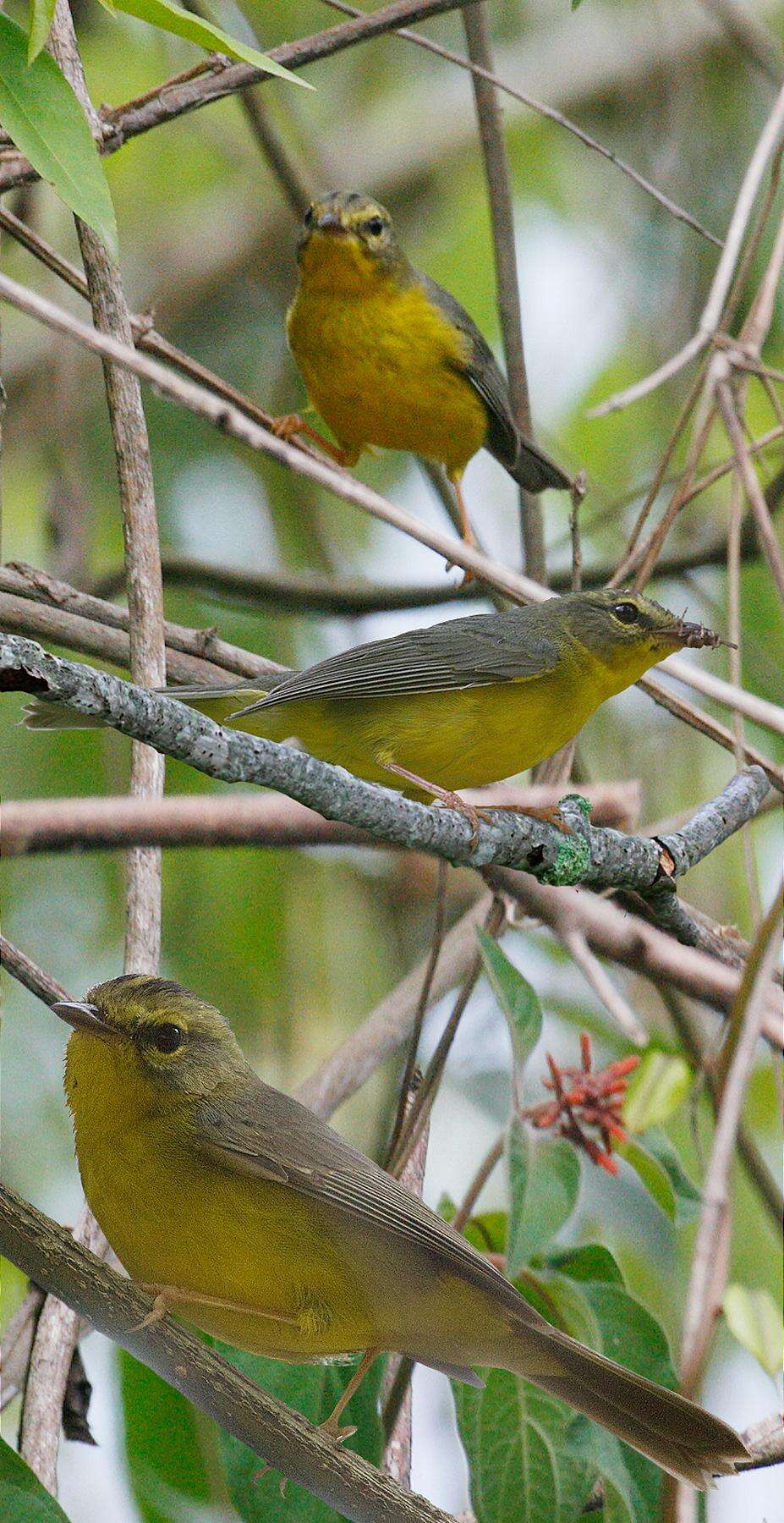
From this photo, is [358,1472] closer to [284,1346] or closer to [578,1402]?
[284,1346]

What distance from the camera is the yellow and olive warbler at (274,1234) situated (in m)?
2.39

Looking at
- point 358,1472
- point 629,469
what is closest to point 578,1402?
point 358,1472

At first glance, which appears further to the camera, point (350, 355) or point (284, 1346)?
point (350, 355)

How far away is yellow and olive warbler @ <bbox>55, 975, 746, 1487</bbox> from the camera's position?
239 centimetres

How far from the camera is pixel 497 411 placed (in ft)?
17.1

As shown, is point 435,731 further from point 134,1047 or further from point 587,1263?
point 134,1047

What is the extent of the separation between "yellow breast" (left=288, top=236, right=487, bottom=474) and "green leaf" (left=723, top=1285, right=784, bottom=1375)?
299 centimetres

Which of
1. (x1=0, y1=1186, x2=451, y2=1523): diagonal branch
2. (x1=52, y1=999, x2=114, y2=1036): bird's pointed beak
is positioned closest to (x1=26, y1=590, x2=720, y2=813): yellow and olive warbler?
(x1=52, y1=999, x2=114, y2=1036): bird's pointed beak

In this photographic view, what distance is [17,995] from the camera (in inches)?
231

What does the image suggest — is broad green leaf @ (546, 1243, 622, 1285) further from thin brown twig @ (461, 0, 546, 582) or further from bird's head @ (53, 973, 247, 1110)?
thin brown twig @ (461, 0, 546, 582)

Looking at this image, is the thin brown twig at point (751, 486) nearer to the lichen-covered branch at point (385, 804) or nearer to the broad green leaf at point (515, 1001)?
the lichen-covered branch at point (385, 804)

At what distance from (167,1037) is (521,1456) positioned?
3.70 ft

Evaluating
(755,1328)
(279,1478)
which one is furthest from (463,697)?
(279,1478)

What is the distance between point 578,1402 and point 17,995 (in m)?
3.76
